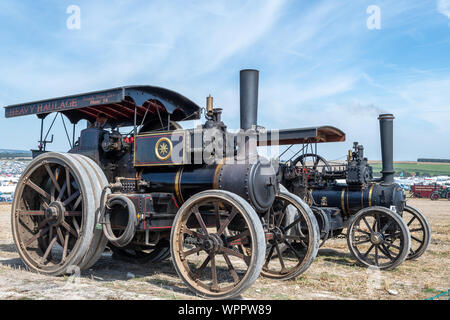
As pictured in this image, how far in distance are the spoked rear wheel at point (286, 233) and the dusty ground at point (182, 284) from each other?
167 millimetres

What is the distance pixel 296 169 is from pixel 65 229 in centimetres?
455

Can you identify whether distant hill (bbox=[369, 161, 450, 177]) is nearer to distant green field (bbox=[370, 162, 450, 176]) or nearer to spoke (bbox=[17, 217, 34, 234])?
distant green field (bbox=[370, 162, 450, 176])

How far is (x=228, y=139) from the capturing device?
5.44 m

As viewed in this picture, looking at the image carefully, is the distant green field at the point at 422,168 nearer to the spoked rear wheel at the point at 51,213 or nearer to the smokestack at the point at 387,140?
the smokestack at the point at 387,140

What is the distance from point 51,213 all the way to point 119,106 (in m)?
1.79

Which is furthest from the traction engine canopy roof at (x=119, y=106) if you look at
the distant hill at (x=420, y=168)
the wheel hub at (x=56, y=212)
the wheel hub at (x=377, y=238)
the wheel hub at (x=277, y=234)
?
the distant hill at (x=420, y=168)

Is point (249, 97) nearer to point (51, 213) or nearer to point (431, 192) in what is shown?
point (51, 213)

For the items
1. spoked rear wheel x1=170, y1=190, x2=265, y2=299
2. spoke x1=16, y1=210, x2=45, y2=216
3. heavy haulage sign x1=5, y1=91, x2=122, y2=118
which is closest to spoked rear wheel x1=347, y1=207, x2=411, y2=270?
spoked rear wheel x1=170, y1=190, x2=265, y2=299

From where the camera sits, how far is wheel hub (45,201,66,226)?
5.38 m

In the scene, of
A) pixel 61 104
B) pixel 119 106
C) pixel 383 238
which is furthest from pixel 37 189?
pixel 383 238

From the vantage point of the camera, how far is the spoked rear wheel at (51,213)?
199 inches

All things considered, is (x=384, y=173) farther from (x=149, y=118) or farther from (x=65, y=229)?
(x=65, y=229)

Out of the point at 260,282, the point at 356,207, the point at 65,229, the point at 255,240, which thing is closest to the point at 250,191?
the point at 255,240

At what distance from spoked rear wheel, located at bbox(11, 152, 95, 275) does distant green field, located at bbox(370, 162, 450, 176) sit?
235 feet
